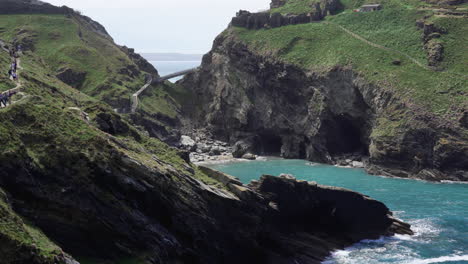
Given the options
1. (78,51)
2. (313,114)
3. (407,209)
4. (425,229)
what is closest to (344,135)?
(313,114)

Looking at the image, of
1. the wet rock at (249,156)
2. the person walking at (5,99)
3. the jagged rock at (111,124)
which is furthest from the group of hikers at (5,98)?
the wet rock at (249,156)

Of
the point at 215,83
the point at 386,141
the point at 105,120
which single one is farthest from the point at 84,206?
the point at 215,83

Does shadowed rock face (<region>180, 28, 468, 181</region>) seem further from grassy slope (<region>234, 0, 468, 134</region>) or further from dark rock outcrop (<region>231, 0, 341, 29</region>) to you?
dark rock outcrop (<region>231, 0, 341, 29</region>)

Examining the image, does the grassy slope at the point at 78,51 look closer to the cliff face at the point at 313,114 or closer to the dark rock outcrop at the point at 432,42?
the cliff face at the point at 313,114

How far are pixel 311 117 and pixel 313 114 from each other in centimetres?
115

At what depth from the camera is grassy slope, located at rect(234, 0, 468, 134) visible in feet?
379

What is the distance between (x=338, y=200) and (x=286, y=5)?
138399 millimetres

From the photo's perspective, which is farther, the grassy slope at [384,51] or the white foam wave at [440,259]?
the grassy slope at [384,51]

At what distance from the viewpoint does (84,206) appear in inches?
1487

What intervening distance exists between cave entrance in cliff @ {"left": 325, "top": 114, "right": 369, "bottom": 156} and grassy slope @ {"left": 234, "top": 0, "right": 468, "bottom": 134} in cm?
1204

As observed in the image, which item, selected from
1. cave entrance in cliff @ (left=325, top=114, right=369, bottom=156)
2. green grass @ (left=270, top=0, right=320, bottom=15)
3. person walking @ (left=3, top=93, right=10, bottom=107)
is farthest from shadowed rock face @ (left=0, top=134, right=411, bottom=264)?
green grass @ (left=270, top=0, right=320, bottom=15)

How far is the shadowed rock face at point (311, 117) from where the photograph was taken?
10669 centimetres

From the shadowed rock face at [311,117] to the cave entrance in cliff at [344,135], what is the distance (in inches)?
9.9

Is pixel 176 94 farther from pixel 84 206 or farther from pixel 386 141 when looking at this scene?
pixel 84 206
